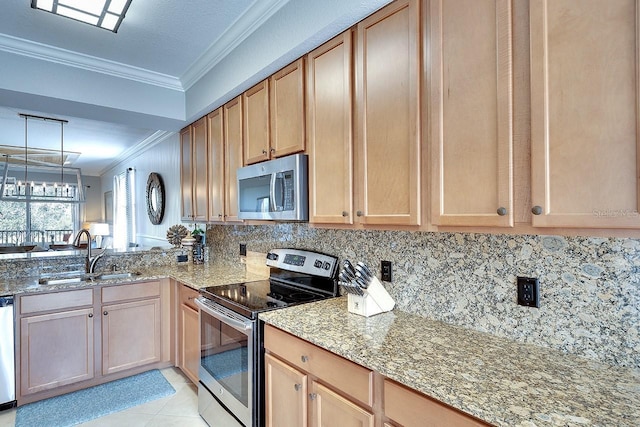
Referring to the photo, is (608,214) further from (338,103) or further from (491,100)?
(338,103)

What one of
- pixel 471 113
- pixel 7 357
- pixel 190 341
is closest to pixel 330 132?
pixel 471 113

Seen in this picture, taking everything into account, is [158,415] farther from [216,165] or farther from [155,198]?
[155,198]

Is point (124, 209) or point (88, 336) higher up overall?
point (124, 209)

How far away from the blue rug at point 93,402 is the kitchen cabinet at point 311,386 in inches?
Answer: 56.3

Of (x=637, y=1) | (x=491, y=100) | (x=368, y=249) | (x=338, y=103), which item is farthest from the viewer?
(x=368, y=249)

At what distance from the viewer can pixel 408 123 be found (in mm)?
1407

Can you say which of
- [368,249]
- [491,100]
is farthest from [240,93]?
[491,100]

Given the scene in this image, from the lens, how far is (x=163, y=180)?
4.61 meters

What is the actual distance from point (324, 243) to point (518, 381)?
1.40 m

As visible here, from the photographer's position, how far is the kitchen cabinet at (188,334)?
257 centimetres

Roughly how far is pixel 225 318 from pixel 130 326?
4.55 feet

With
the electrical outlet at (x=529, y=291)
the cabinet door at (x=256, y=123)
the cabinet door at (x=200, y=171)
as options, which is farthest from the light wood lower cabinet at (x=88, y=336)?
the electrical outlet at (x=529, y=291)

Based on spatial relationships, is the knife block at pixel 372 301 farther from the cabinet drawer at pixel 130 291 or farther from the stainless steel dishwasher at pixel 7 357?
the stainless steel dishwasher at pixel 7 357

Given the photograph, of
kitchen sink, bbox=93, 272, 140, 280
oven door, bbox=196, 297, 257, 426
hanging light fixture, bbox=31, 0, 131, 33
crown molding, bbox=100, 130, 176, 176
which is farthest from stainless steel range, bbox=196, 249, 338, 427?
crown molding, bbox=100, 130, 176, 176
